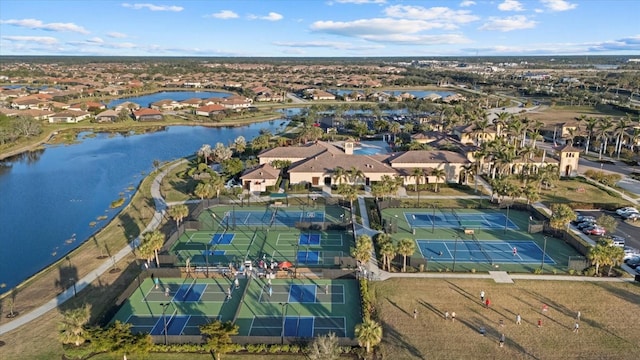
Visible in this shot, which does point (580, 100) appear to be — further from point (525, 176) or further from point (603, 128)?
point (525, 176)

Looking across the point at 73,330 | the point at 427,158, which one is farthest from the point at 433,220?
the point at 73,330

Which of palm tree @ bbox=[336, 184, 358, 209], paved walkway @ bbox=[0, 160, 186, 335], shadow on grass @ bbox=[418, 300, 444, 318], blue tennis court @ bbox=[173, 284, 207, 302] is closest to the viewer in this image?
paved walkway @ bbox=[0, 160, 186, 335]

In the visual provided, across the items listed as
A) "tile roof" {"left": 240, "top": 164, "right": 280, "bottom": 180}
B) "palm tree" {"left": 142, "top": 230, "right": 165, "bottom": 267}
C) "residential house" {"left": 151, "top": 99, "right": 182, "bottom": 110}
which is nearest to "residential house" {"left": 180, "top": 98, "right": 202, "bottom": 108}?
"residential house" {"left": 151, "top": 99, "right": 182, "bottom": 110}

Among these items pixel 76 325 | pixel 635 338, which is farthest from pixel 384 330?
pixel 76 325

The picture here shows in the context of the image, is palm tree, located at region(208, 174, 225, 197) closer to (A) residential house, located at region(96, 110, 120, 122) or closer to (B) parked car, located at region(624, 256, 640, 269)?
(B) parked car, located at region(624, 256, 640, 269)

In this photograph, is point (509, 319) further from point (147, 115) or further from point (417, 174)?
point (147, 115)
